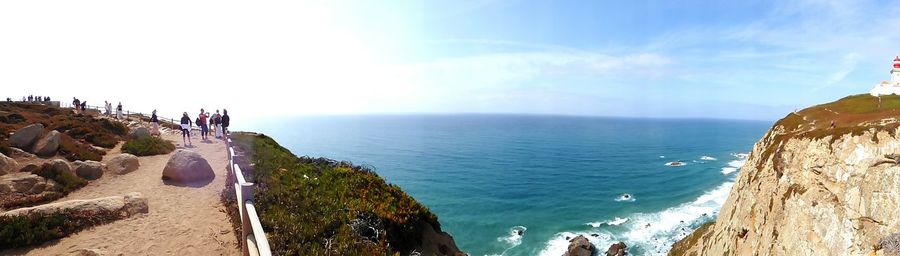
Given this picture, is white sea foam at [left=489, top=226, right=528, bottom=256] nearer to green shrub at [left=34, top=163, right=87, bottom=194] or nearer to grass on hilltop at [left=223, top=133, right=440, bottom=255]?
grass on hilltop at [left=223, top=133, right=440, bottom=255]

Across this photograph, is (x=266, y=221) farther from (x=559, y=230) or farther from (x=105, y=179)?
(x=559, y=230)

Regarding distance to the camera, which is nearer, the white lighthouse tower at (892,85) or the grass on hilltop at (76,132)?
the grass on hilltop at (76,132)

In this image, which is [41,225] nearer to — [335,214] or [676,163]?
[335,214]

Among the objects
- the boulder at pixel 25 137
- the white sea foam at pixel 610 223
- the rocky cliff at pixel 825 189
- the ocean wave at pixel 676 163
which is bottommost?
the white sea foam at pixel 610 223

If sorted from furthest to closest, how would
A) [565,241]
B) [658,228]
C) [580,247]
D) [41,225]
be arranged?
[658,228] < [565,241] < [580,247] < [41,225]

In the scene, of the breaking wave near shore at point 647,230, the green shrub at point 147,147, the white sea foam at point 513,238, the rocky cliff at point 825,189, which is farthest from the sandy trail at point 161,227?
the breaking wave near shore at point 647,230

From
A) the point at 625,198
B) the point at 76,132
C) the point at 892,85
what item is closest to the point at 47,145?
the point at 76,132

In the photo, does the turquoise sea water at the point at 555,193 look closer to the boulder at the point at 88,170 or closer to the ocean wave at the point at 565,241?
the ocean wave at the point at 565,241
